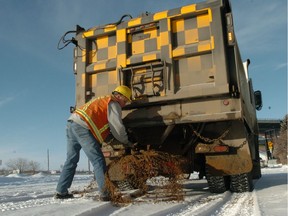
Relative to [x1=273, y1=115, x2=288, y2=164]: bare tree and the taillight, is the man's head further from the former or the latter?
[x1=273, y1=115, x2=288, y2=164]: bare tree

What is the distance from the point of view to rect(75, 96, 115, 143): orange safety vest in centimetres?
389

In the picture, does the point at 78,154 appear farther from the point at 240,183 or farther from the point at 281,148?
the point at 281,148

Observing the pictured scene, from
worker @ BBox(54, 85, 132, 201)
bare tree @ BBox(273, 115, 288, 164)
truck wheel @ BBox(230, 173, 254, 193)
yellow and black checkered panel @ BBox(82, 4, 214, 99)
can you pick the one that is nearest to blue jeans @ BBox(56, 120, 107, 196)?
worker @ BBox(54, 85, 132, 201)

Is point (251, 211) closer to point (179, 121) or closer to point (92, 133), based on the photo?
point (179, 121)

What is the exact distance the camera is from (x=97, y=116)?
3.94 metres

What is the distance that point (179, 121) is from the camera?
4320 mm

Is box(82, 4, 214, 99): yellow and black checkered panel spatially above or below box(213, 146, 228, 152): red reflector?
above

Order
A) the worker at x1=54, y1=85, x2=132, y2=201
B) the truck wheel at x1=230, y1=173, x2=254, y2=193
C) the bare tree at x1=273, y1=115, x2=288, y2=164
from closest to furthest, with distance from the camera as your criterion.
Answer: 1. the worker at x1=54, y1=85, x2=132, y2=201
2. the truck wheel at x1=230, y1=173, x2=254, y2=193
3. the bare tree at x1=273, y1=115, x2=288, y2=164

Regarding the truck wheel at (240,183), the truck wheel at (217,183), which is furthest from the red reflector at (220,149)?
the truck wheel at (240,183)

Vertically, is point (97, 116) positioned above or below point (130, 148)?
above

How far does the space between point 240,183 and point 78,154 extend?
2.34 metres

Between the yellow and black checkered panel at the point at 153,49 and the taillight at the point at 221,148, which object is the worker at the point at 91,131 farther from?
the taillight at the point at 221,148

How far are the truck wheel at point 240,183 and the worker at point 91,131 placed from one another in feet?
5.66

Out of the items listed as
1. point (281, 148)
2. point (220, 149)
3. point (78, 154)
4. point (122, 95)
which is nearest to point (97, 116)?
point (122, 95)
